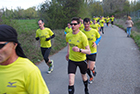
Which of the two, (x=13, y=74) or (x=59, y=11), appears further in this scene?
(x=59, y=11)

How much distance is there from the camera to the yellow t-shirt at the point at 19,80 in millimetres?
1535

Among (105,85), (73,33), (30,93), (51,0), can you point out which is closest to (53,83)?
(105,85)

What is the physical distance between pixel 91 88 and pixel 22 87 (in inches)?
141

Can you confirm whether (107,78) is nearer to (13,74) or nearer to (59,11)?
(13,74)

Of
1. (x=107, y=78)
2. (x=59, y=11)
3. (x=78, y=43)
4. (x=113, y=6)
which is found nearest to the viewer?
(x=78, y=43)

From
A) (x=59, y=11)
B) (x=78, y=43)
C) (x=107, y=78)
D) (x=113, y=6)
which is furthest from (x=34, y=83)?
(x=113, y=6)

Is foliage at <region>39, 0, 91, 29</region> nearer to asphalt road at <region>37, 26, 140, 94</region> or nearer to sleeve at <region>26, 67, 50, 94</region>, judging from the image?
asphalt road at <region>37, 26, 140, 94</region>

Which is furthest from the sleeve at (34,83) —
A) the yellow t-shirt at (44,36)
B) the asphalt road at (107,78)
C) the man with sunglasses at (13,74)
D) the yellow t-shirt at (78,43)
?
the yellow t-shirt at (44,36)

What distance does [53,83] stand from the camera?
5.22m

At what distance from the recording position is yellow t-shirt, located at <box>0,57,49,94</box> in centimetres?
154

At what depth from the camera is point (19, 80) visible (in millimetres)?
1535

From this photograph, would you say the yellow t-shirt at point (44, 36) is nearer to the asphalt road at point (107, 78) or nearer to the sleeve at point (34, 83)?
the asphalt road at point (107, 78)

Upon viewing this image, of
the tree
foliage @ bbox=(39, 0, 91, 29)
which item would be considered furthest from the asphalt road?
the tree

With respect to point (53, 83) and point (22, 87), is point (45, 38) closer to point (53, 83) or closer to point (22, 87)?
point (53, 83)
